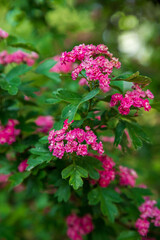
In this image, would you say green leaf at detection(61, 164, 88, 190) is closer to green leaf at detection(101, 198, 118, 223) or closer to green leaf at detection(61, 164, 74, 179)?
green leaf at detection(61, 164, 74, 179)

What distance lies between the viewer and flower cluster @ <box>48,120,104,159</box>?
103cm

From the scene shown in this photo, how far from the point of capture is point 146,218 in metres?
1.42

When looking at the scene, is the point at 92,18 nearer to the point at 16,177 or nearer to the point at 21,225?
the point at 21,225

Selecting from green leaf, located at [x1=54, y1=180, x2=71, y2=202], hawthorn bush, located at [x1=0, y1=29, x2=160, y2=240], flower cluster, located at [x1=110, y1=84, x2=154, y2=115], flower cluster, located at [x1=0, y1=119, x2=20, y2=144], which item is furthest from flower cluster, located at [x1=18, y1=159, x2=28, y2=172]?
flower cluster, located at [x1=110, y1=84, x2=154, y2=115]

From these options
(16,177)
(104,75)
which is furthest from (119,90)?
(16,177)

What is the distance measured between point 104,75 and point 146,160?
301cm

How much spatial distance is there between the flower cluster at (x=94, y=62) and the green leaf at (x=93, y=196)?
601 mm

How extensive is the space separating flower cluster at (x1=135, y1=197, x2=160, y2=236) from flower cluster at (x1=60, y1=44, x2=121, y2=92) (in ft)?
2.62

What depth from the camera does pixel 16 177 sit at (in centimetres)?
133

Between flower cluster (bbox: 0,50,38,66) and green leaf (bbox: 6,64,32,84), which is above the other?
flower cluster (bbox: 0,50,38,66)

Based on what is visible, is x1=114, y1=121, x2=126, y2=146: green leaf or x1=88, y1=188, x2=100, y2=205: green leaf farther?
x1=88, y1=188, x2=100, y2=205: green leaf

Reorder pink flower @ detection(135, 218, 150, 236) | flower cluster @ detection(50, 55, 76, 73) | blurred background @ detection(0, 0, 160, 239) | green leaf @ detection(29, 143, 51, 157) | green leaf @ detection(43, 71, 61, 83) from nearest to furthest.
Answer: green leaf @ detection(29, 143, 51, 157) < pink flower @ detection(135, 218, 150, 236) < green leaf @ detection(43, 71, 61, 83) < flower cluster @ detection(50, 55, 76, 73) < blurred background @ detection(0, 0, 160, 239)

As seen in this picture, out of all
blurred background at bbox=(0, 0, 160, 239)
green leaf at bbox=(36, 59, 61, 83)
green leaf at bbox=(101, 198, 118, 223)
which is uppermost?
blurred background at bbox=(0, 0, 160, 239)

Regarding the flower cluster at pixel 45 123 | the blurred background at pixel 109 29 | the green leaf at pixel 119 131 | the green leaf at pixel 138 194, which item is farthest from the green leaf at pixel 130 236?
the flower cluster at pixel 45 123
